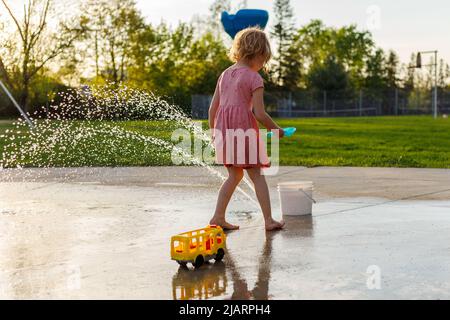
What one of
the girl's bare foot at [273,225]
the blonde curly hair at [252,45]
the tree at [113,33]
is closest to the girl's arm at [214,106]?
the blonde curly hair at [252,45]

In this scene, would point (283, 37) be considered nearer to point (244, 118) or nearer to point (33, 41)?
point (33, 41)

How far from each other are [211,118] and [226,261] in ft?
5.33

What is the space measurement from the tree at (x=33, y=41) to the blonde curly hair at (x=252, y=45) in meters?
25.5

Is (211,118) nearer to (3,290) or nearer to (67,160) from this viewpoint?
(3,290)

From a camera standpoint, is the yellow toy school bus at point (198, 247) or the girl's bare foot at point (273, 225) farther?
the girl's bare foot at point (273, 225)

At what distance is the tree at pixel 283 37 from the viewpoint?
71438 mm

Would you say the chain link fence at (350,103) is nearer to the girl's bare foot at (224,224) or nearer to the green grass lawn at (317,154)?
the green grass lawn at (317,154)

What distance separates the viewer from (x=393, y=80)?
85875 millimetres

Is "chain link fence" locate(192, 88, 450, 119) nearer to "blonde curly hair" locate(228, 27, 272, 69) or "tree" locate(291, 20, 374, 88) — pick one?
"tree" locate(291, 20, 374, 88)

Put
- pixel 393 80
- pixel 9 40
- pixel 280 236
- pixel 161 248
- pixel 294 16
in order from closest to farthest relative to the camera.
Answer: pixel 161 248, pixel 280 236, pixel 9 40, pixel 294 16, pixel 393 80

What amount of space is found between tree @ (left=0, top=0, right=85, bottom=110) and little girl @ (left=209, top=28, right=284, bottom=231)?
83.6 feet

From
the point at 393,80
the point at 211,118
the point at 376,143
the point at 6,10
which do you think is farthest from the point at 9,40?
the point at 393,80

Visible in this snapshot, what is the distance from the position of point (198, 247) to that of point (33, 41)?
2760 cm
